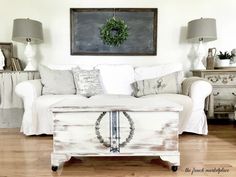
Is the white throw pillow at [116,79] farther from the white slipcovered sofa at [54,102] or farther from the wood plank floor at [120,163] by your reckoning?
the wood plank floor at [120,163]

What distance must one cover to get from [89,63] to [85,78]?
724 mm

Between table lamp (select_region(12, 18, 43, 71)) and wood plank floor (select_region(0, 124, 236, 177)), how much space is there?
4.30 ft

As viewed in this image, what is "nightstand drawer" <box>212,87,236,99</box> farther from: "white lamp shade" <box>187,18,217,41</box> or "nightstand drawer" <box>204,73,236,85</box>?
"white lamp shade" <box>187,18,217,41</box>

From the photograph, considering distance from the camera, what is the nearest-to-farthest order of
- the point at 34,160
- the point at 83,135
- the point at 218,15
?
the point at 83,135 → the point at 34,160 → the point at 218,15

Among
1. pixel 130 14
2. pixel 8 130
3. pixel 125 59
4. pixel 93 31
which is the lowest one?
pixel 8 130

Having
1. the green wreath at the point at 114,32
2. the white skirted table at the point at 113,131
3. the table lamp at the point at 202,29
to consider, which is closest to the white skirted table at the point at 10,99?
the green wreath at the point at 114,32

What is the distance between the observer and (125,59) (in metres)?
4.04

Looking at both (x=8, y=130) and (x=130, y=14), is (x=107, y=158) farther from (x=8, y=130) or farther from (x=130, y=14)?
(x=130, y=14)

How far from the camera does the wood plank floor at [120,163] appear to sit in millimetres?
1993

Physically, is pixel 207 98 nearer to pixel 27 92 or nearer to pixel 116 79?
pixel 116 79

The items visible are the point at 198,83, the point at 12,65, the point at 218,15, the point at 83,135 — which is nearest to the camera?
the point at 83,135

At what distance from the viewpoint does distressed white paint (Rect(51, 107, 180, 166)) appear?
199 centimetres

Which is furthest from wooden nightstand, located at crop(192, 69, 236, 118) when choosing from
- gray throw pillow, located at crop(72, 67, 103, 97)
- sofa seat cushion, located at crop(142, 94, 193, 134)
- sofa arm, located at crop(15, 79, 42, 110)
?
sofa arm, located at crop(15, 79, 42, 110)

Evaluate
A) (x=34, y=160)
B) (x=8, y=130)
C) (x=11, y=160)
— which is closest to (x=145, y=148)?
(x=34, y=160)
